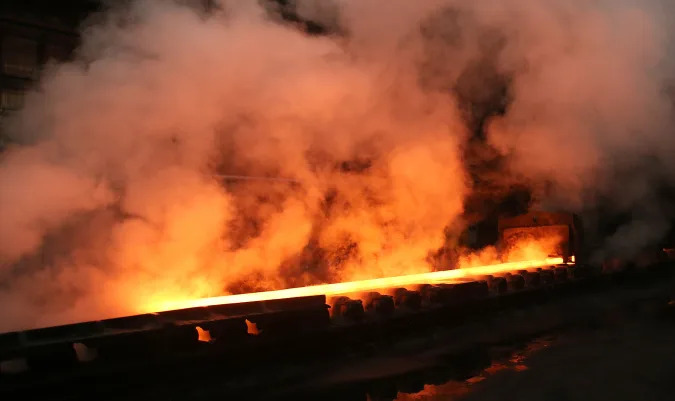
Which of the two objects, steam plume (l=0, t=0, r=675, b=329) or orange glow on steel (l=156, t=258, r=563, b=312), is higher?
steam plume (l=0, t=0, r=675, b=329)

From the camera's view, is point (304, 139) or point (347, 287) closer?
point (347, 287)

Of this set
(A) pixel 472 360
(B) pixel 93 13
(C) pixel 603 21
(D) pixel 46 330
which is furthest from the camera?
(C) pixel 603 21

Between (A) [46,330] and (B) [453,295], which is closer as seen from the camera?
(A) [46,330]

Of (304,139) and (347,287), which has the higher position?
(304,139)

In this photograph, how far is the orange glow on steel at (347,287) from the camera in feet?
15.5

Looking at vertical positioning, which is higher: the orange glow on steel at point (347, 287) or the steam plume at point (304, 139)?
the steam plume at point (304, 139)

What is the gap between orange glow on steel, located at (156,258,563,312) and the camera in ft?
15.5

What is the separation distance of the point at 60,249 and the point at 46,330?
61.5 inches

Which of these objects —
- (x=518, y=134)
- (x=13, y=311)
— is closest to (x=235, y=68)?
(x=13, y=311)

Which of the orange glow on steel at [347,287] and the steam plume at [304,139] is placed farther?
the steam plume at [304,139]

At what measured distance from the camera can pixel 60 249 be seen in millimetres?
4957

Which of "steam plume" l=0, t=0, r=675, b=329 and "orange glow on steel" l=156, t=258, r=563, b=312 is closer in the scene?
"orange glow on steel" l=156, t=258, r=563, b=312

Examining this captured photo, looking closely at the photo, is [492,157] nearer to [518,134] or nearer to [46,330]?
[518,134]

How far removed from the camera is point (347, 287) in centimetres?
580
